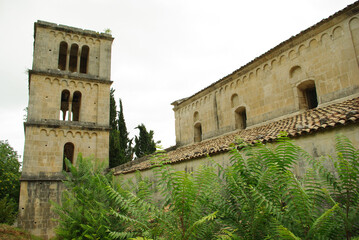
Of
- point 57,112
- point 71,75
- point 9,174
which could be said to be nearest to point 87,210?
point 57,112

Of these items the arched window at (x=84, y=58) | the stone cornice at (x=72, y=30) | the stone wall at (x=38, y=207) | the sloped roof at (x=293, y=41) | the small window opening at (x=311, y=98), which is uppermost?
the stone cornice at (x=72, y=30)

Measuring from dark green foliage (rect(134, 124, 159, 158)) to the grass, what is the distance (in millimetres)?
13992

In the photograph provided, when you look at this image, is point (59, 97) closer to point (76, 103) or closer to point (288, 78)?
point (76, 103)

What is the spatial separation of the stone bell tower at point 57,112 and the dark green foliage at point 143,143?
8620 mm

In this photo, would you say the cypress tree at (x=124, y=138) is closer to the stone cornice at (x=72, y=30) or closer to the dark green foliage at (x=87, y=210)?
the stone cornice at (x=72, y=30)

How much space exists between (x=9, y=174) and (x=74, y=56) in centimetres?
1306

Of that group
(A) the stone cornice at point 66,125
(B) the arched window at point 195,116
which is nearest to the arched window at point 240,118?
(B) the arched window at point 195,116

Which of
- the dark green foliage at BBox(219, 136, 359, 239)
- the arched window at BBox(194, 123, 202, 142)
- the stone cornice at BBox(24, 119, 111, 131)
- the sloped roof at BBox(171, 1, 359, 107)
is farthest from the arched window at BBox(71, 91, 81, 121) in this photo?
the dark green foliage at BBox(219, 136, 359, 239)

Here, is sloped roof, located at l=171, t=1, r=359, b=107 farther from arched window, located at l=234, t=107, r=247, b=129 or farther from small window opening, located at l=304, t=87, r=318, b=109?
small window opening, located at l=304, t=87, r=318, b=109

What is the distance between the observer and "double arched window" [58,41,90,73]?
18969 millimetres

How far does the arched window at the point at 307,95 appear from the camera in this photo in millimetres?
11680

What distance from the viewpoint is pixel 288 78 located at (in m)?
12.1

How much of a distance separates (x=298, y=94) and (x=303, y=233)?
955cm

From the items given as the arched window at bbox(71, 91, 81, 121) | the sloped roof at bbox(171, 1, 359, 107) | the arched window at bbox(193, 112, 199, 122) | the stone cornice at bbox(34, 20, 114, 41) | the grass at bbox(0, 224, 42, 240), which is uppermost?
the stone cornice at bbox(34, 20, 114, 41)
